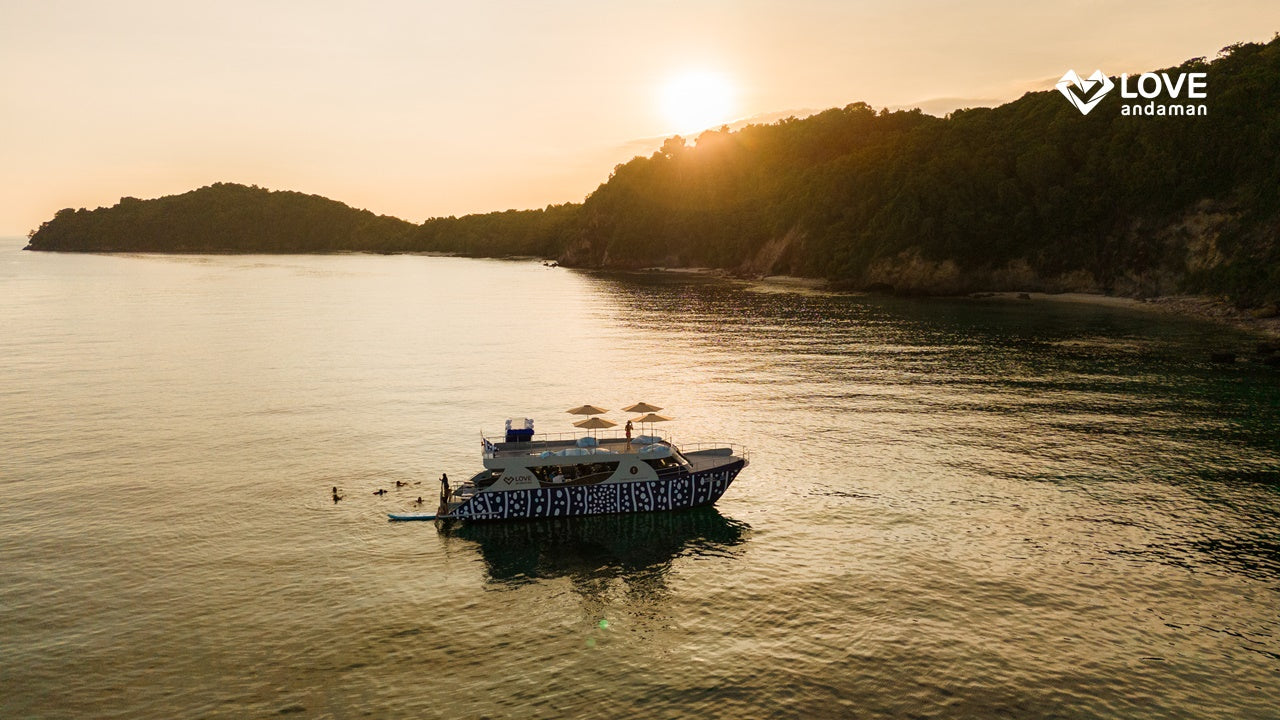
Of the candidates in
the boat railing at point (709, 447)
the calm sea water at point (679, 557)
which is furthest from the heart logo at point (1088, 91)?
the boat railing at point (709, 447)

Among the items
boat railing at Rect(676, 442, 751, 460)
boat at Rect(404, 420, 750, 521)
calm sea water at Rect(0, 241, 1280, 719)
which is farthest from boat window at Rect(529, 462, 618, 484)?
boat railing at Rect(676, 442, 751, 460)

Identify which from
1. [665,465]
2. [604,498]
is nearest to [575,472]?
[604,498]

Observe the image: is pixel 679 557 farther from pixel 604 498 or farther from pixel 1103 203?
pixel 1103 203

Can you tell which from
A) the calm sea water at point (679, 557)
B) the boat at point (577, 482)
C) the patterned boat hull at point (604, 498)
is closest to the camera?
the calm sea water at point (679, 557)

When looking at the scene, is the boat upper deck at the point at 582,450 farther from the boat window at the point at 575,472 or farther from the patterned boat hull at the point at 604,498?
the patterned boat hull at the point at 604,498

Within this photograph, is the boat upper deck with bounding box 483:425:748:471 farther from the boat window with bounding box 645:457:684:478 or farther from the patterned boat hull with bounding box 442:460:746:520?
the patterned boat hull with bounding box 442:460:746:520

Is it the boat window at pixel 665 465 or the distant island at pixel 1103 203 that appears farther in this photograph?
the distant island at pixel 1103 203

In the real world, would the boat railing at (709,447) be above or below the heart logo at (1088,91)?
below
